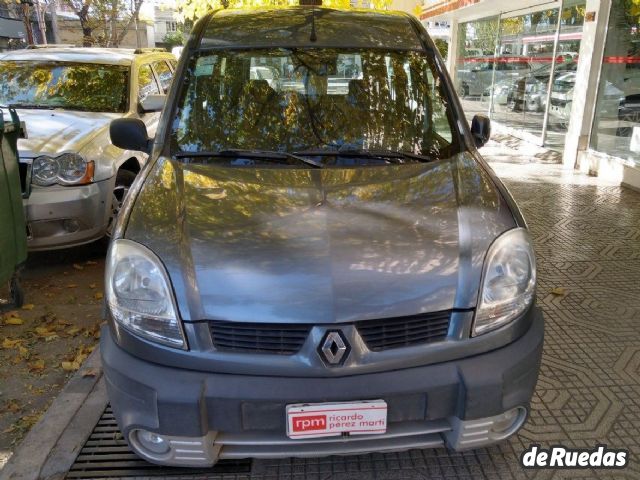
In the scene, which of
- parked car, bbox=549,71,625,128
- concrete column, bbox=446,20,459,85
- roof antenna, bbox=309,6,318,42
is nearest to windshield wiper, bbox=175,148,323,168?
roof antenna, bbox=309,6,318,42

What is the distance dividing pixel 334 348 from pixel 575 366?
2.06m

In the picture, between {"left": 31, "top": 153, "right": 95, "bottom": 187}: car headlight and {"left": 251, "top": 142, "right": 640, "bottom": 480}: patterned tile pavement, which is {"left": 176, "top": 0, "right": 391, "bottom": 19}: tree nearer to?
{"left": 251, "top": 142, "right": 640, "bottom": 480}: patterned tile pavement

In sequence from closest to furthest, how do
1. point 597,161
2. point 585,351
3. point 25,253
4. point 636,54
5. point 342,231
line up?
point 342,231
point 585,351
point 25,253
point 636,54
point 597,161

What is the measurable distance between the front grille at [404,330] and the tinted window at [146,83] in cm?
486

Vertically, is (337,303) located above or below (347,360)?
above

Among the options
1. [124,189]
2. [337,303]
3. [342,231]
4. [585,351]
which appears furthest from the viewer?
[124,189]

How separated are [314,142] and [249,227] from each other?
2.83 ft

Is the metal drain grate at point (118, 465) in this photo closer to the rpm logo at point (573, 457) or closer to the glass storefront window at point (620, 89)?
the rpm logo at point (573, 457)

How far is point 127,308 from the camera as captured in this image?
214cm

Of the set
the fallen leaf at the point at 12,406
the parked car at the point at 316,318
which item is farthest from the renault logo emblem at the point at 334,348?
the fallen leaf at the point at 12,406

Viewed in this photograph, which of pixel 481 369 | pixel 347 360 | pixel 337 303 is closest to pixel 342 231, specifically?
pixel 337 303

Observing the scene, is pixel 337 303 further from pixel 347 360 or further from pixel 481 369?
pixel 481 369

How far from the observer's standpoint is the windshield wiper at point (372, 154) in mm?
2859

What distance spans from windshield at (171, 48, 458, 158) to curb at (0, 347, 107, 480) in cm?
147
